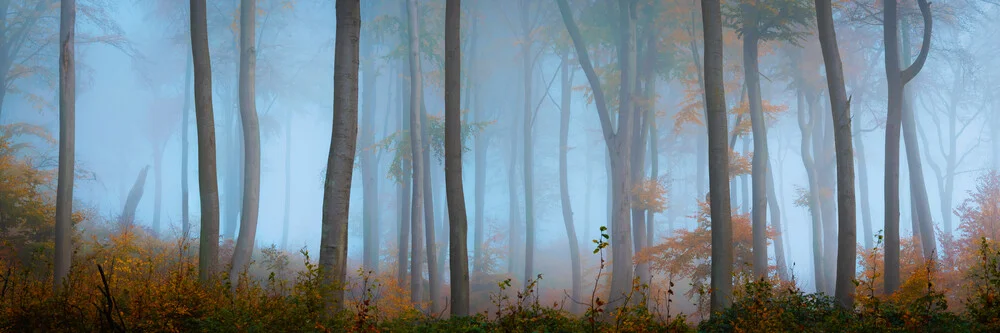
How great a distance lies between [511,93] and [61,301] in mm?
28250

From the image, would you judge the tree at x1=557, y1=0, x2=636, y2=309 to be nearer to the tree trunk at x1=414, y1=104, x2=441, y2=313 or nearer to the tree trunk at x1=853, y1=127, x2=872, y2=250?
the tree trunk at x1=414, y1=104, x2=441, y2=313

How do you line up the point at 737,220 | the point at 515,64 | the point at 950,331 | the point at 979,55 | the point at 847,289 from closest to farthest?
the point at 950,331, the point at 847,289, the point at 737,220, the point at 515,64, the point at 979,55

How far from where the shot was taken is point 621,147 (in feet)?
53.6

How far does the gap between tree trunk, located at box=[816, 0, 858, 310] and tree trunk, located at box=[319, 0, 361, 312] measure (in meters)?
8.27

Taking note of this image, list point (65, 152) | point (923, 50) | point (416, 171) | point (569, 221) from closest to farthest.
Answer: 1. point (65, 152)
2. point (923, 50)
3. point (416, 171)
4. point (569, 221)

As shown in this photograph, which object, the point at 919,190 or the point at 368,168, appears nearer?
the point at 919,190

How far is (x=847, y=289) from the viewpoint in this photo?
10242 millimetres

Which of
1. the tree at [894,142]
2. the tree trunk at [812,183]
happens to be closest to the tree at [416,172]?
→ the tree at [894,142]

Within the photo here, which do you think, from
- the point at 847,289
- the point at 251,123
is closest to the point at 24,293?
the point at 251,123

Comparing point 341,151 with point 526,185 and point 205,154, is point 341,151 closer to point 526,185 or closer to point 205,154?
point 205,154

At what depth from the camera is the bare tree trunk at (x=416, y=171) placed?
55.4 ft

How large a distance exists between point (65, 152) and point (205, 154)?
4.33 m

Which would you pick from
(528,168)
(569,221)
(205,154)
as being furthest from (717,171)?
(528,168)

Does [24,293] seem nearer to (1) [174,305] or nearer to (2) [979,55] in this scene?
(1) [174,305]
